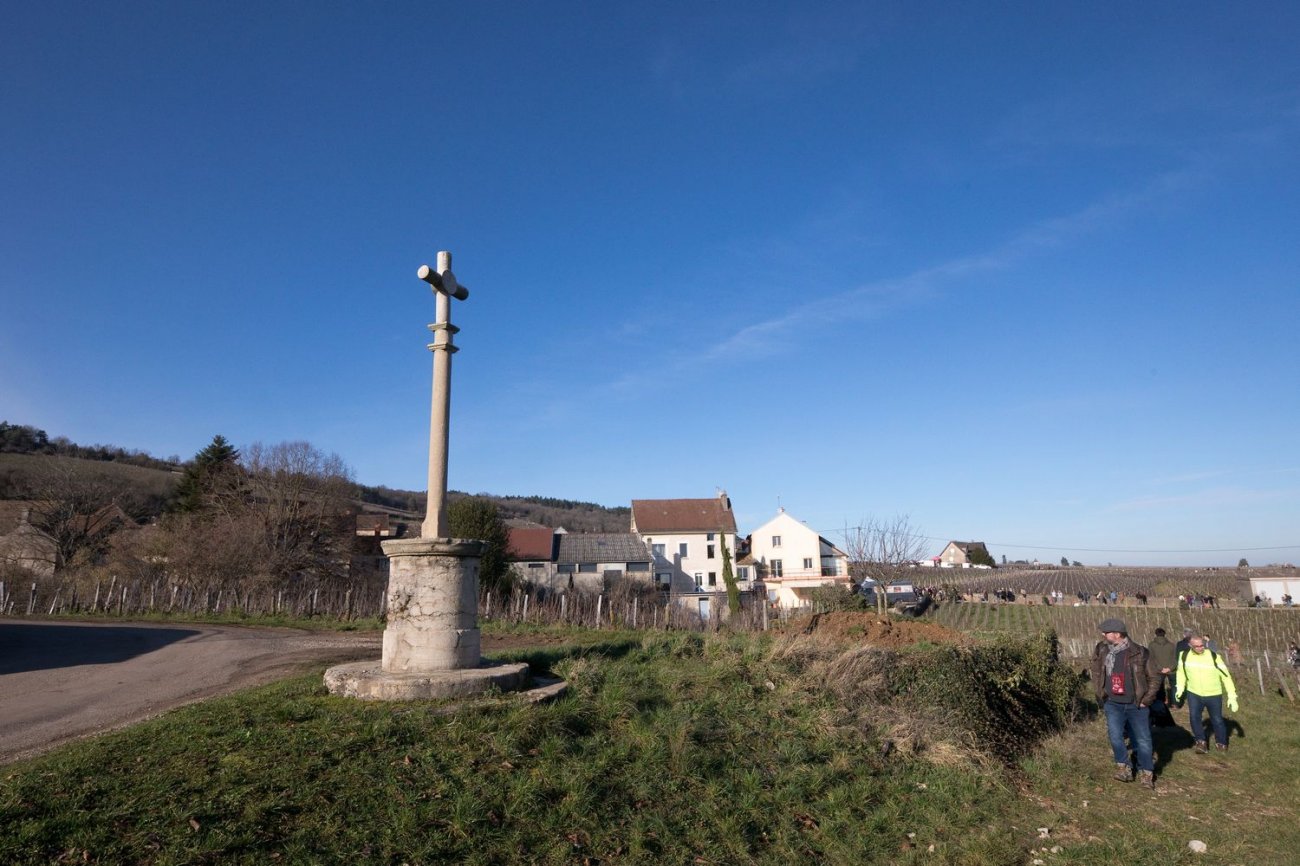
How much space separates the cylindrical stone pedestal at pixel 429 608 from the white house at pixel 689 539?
174 ft

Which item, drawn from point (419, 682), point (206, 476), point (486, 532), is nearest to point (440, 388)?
→ point (419, 682)

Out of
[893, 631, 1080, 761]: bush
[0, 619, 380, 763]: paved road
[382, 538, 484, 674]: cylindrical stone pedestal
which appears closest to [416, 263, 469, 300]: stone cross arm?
[382, 538, 484, 674]: cylindrical stone pedestal

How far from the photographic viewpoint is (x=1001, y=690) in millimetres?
10812

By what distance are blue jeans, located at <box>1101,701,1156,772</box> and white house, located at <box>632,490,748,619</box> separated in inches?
2058

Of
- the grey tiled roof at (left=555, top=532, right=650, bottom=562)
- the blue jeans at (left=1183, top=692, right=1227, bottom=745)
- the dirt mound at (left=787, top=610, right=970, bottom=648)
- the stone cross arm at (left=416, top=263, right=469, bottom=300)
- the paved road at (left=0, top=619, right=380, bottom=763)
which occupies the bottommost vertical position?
the blue jeans at (left=1183, top=692, right=1227, bottom=745)

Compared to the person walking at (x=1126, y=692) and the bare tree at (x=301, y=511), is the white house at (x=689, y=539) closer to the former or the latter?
the bare tree at (x=301, y=511)

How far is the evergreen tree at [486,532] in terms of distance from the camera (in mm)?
34688

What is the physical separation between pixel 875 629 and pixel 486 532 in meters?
23.7

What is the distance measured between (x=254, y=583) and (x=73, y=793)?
2807cm

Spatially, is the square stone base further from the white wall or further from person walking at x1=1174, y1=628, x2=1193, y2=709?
the white wall

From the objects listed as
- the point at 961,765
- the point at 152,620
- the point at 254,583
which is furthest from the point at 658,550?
the point at 961,765

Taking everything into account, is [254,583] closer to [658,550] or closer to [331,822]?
[331,822]

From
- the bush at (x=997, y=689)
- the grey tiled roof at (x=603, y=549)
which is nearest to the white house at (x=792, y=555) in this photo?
the grey tiled roof at (x=603, y=549)

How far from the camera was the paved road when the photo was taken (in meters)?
8.23
